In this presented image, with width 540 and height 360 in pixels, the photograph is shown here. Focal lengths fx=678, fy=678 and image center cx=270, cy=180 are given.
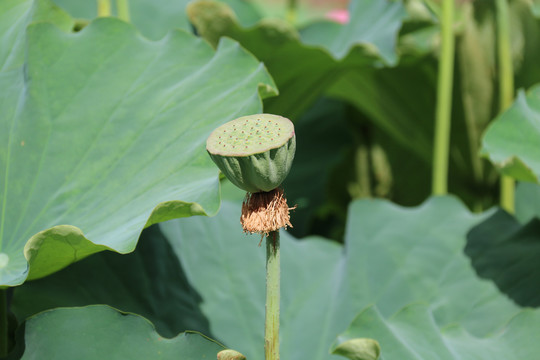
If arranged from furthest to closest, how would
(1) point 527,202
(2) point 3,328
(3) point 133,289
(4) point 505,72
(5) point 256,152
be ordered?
1. (4) point 505,72
2. (1) point 527,202
3. (3) point 133,289
4. (2) point 3,328
5. (5) point 256,152

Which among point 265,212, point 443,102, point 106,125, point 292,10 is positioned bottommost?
point 292,10

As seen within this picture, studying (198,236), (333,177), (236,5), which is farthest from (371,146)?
(198,236)

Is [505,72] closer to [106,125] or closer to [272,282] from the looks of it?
[106,125]

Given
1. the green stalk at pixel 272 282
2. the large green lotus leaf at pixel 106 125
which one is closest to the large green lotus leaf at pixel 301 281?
the large green lotus leaf at pixel 106 125

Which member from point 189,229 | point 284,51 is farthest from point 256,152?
point 284,51

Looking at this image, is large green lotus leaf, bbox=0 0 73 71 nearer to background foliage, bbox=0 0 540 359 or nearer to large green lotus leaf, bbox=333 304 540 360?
background foliage, bbox=0 0 540 359

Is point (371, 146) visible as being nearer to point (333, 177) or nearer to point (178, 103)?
point (333, 177)
